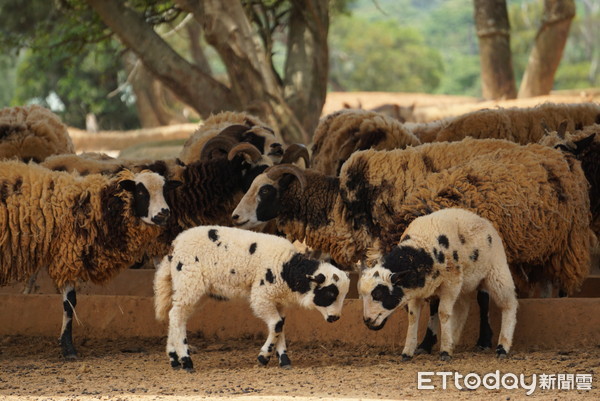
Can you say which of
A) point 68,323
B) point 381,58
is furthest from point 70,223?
point 381,58

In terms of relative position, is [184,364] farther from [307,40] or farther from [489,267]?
[307,40]

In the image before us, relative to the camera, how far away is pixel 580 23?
69.2 m

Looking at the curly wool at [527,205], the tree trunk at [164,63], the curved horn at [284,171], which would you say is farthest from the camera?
the tree trunk at [164,63]

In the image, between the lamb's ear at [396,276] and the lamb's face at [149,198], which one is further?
the lamb's face at [149,198]

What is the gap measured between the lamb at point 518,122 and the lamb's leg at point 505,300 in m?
4.59

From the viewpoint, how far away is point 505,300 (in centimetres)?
734

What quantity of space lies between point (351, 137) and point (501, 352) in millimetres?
5223

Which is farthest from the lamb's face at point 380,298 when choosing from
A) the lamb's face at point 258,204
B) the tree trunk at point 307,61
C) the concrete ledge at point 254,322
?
the tree trunk at point 307,61

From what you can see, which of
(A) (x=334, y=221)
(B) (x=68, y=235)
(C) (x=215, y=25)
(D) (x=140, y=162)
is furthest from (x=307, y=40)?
(B) (x=68, y=235)

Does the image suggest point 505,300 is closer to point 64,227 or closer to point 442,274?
point 442,274

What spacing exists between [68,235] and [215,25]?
7.18m

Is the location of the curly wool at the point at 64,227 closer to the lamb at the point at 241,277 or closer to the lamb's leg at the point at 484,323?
the lamb at the point at 241,277

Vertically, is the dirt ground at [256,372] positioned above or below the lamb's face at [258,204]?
below

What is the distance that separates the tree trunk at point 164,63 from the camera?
15242 mm
